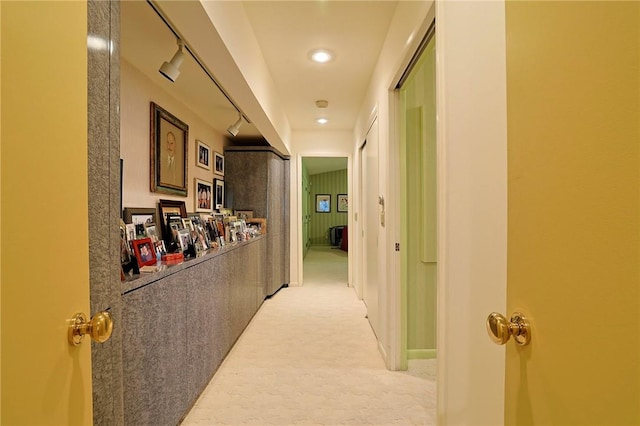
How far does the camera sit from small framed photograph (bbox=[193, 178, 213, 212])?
3025mm

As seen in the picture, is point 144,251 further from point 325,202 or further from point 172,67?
point 325,202

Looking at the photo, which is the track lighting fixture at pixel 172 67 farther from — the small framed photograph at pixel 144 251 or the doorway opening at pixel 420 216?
the doorway opening at pixel 420 216

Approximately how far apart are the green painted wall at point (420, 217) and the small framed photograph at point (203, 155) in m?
2.02

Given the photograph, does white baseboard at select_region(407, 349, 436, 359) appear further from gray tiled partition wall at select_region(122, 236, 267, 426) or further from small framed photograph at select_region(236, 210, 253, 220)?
small framed photograph at select_region(236, 210, 253, 220)

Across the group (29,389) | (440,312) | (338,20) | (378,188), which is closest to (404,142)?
(378,188)

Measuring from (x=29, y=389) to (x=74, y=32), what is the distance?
2.23 ft

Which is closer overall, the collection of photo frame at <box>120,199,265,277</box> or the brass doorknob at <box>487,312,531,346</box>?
the brass doorknob at <box>487,312,531,346</box>

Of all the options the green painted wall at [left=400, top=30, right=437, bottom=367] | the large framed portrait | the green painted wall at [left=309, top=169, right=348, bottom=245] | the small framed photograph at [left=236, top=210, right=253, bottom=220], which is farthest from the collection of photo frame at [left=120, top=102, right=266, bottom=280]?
the green painted wall at [left=309, top=169, right=348, bottom=245]

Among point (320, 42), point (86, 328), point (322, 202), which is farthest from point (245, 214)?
point (322, 202)

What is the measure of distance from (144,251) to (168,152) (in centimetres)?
118

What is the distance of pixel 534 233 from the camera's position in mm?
564

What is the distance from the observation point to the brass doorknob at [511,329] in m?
0.58

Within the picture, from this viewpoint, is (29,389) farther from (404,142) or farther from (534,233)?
(404,142)

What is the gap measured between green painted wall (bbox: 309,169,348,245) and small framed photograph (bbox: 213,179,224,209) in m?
6.33
